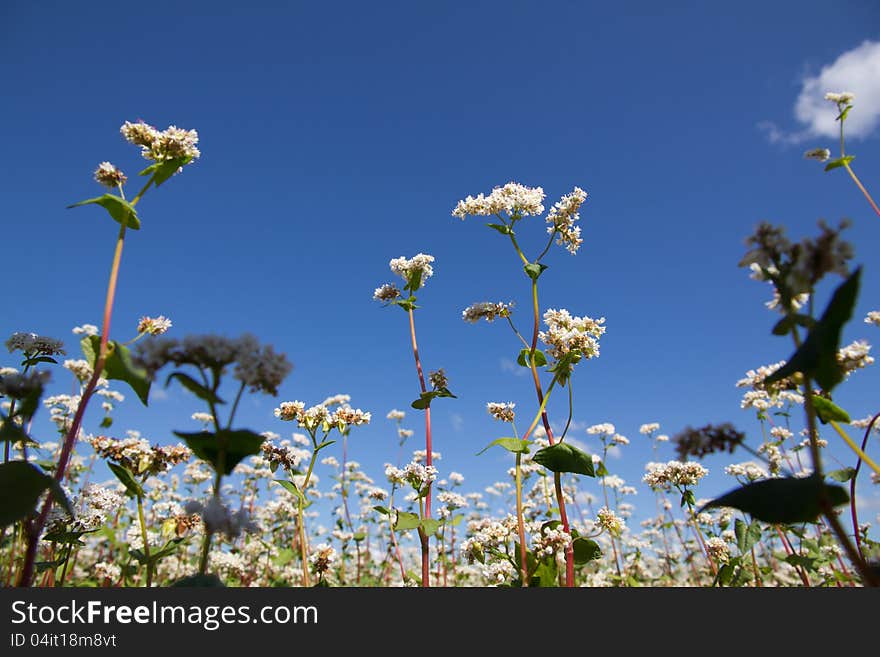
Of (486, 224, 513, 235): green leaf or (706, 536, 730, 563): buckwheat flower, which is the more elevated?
(486, 224, 513, 235): green leaf

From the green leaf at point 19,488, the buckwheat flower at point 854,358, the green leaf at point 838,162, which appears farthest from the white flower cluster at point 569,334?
the green leaf at point 19,488

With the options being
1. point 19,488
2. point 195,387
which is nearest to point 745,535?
point 195,387

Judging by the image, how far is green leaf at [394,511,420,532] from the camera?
3.33m

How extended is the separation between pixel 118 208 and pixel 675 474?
200 inches

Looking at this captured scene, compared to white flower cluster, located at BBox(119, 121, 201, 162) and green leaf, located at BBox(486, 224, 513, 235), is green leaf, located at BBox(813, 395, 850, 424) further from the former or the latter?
white flower cluster, located at BBox(119, 121, 201, 162)

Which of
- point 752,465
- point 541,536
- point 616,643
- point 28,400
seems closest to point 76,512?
point 28,400

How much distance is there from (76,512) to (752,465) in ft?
25.7

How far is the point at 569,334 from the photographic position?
11.9 ft

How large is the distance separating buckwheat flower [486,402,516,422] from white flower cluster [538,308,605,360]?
769 mm

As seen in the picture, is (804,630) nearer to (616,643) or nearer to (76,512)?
(616,643)

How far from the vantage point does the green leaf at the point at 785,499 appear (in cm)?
139

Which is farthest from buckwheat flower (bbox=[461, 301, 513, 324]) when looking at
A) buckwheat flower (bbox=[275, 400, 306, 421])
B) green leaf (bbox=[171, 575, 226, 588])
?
green leaf (bbox=[171, 575, 226, 588])

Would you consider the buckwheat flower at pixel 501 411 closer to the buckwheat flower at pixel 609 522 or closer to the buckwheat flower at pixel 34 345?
the buckwheat flower at pixel 609 522

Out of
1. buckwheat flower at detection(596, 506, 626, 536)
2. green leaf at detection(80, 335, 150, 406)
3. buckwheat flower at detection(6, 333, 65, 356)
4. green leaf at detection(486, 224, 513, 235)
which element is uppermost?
green leaf at detection(486, 224, 513, 235)
